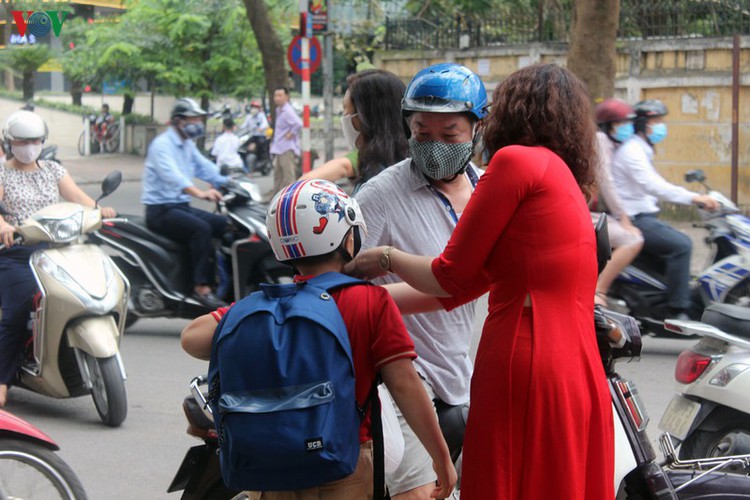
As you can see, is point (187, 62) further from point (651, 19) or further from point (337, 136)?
point (651, 19)

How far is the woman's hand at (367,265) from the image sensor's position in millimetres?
2951

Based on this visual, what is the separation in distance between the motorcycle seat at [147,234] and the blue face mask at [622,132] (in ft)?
11.1

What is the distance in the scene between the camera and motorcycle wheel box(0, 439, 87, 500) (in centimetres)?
354

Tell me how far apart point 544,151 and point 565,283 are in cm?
35

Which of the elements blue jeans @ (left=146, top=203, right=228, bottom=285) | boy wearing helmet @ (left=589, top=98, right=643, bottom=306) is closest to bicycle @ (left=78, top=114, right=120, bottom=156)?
blue jeans @ (left=146, top=203, right=228, bottom=285)

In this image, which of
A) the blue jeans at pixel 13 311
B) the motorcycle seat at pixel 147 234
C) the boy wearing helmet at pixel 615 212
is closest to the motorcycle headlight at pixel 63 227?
the blue jeans at pixel 13 311

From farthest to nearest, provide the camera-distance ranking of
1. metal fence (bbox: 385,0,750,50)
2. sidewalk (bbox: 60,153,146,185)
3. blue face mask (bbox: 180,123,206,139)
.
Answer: sidewalk (bbox: 60,153,146,185) → metal fence (bbox: 385,0,750,50) → blue face mask (bbox: 180,123,206,139)

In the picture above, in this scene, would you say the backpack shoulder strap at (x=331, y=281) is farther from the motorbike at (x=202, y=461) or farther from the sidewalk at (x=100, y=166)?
the sidewalk at (x=100, y=166)

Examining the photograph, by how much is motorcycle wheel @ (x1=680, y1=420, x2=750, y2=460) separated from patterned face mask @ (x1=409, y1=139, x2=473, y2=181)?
1.91 meters

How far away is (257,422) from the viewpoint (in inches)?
97.2

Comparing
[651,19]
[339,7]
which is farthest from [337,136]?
[651,19]

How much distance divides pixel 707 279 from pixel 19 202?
4526 mm

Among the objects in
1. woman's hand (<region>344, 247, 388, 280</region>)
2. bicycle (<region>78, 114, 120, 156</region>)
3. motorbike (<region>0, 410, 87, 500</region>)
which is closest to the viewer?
woman's hand (<region>344, 247, 388, 280</region>)

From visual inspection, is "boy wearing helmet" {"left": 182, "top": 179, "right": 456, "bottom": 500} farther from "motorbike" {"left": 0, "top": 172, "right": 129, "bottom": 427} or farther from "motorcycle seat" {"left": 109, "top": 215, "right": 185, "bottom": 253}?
"motorcycle seat" {"left": 109, "top": 215, "right": 185, "bottom": 253}
